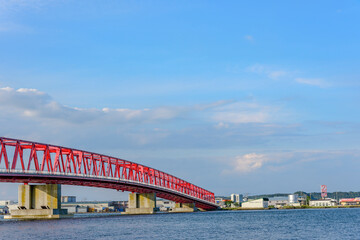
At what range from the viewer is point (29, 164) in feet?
269

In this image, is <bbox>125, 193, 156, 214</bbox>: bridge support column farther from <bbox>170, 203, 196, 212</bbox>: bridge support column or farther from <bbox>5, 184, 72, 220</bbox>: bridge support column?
<bbox>5, 184, 72, 220</bbox>: bridge support column

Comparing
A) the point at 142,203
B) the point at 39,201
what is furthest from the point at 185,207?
the point at 39,201

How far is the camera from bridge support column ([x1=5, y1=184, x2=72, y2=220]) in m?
87.8

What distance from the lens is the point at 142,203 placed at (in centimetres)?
12462

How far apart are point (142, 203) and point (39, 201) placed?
40191 millimetres

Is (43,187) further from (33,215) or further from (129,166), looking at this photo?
(129,166)

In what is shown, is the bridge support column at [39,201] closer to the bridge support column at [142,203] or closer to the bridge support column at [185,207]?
the bridge support column at [142,203]

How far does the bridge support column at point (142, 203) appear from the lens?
122875 mm

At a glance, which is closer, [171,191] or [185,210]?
[171,191]

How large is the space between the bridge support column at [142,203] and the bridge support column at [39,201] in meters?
36.6

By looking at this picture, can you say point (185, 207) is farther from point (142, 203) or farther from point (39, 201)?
point (39, 201)

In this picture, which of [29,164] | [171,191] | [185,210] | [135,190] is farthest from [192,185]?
[29,164]

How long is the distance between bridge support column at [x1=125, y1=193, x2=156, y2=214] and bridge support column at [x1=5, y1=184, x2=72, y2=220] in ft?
120

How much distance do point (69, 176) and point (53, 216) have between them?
7785 mm
